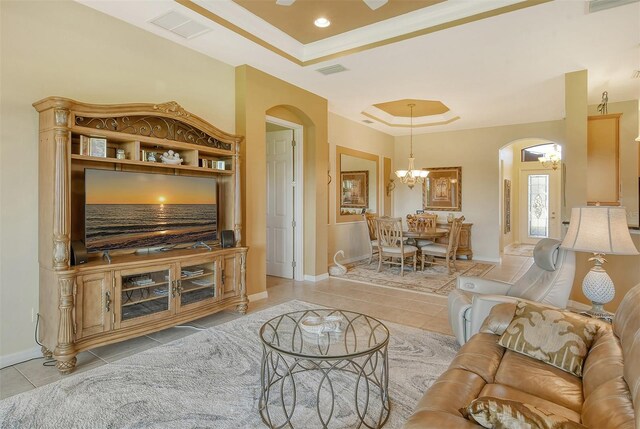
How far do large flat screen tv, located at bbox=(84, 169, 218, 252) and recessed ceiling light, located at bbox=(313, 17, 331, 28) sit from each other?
205 centimetres

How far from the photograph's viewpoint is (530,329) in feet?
6.67

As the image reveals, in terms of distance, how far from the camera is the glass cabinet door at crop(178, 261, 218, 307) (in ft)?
11.6

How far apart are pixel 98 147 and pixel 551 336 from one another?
355 cm

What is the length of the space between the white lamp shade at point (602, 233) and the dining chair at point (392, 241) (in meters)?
3.55

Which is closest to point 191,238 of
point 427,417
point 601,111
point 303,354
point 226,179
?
point 226,179

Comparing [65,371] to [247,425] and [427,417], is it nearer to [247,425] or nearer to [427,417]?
[247,425]

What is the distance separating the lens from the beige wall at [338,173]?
698cm

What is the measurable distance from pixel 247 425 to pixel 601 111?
7086mm

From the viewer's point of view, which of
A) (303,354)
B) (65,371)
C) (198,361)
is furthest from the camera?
(198,361)

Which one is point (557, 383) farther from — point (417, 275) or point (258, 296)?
point (417, 275)

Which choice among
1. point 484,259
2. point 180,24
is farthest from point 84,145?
point 484,259

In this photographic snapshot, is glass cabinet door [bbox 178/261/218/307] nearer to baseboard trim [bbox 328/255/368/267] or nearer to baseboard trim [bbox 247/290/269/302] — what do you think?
baseboard trim [bbox 247/290/269/302]

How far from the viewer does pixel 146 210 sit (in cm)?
345

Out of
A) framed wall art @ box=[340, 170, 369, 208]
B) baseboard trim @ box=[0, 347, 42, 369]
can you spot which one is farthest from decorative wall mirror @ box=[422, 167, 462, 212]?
baseboard trim @ box=[0, 347, 42, 369]
